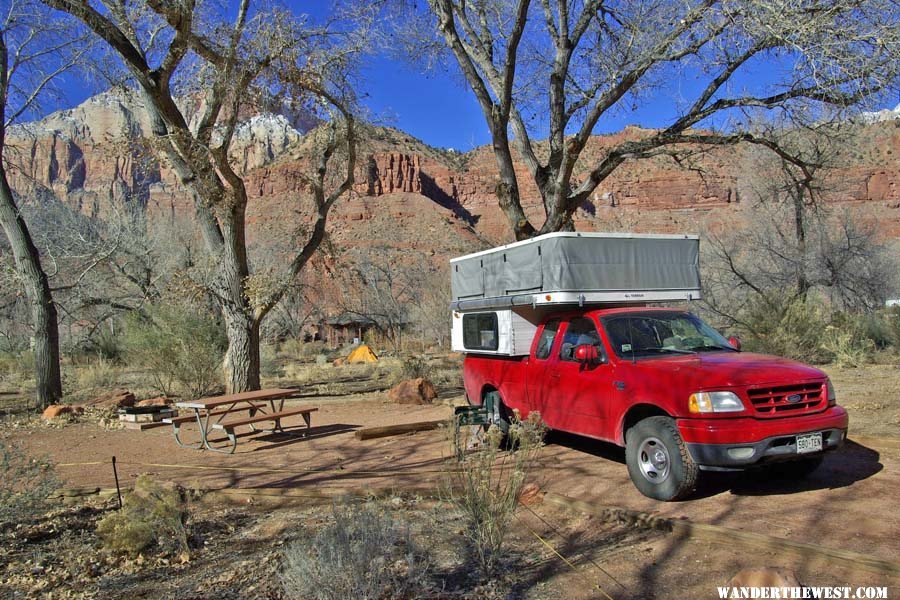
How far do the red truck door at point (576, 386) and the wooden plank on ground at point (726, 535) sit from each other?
1176 mm

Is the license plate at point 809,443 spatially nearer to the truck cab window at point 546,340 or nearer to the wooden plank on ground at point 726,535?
the wooden plank on ground at point 726,535

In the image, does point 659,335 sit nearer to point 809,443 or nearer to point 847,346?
point 809,443

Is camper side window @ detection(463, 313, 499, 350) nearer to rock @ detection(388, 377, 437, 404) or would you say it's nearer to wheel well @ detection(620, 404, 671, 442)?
wheel well @ detection(620, 404, 671, 442)

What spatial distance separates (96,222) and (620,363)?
26074 mm

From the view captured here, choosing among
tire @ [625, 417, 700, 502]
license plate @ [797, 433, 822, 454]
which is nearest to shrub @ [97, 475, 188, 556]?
tire @ [625, 417, 700, 502]

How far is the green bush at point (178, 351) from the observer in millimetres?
15820

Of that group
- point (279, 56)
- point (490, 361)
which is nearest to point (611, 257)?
point (490, 361)

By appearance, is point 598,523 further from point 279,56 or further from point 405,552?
point 279,56

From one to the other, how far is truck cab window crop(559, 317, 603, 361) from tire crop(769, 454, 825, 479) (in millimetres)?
1976

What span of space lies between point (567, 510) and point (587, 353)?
158 centimetres

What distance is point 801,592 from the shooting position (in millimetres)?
3438

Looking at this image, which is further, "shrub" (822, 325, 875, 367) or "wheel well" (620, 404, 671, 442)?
"shrub" (822, 325, 875, 367)

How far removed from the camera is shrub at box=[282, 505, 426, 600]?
3627mm

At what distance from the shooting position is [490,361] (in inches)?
349
